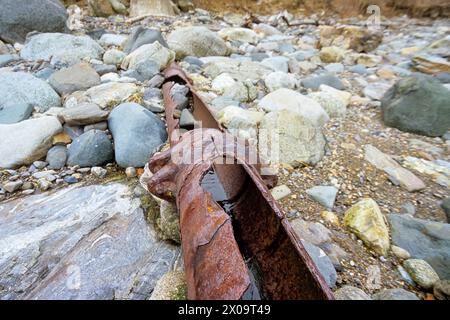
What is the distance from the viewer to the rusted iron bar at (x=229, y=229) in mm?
1054

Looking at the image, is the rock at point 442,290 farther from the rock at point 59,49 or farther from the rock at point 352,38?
the rock at point 352,38

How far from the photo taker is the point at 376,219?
72.3 inches

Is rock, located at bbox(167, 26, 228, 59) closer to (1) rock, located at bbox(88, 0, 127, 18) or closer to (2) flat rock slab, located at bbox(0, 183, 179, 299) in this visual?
(2) flat rock slab, located at bbox(0, 183, 179, 299)

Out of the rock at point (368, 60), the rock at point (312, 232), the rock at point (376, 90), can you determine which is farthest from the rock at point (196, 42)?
the rock at point (312, 232)

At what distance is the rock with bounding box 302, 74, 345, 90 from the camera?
12.5 ft

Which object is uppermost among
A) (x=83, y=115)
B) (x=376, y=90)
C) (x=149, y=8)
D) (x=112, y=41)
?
(x=149, y=8)

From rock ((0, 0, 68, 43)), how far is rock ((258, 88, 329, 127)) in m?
3.84

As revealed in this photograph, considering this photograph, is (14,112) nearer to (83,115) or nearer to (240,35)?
(83,115)

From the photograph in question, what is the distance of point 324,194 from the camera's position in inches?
83.0

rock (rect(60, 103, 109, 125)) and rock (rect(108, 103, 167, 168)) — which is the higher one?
rock (rect(60, 103, 109, 125))

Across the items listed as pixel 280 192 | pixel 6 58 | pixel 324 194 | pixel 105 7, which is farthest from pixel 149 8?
pixel 324 194

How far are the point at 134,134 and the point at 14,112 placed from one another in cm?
128

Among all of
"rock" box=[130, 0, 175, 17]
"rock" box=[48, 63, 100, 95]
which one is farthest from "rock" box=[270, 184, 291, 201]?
"rock" box=[130, 0, 175, 17]

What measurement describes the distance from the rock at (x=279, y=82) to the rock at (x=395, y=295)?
263 cm
